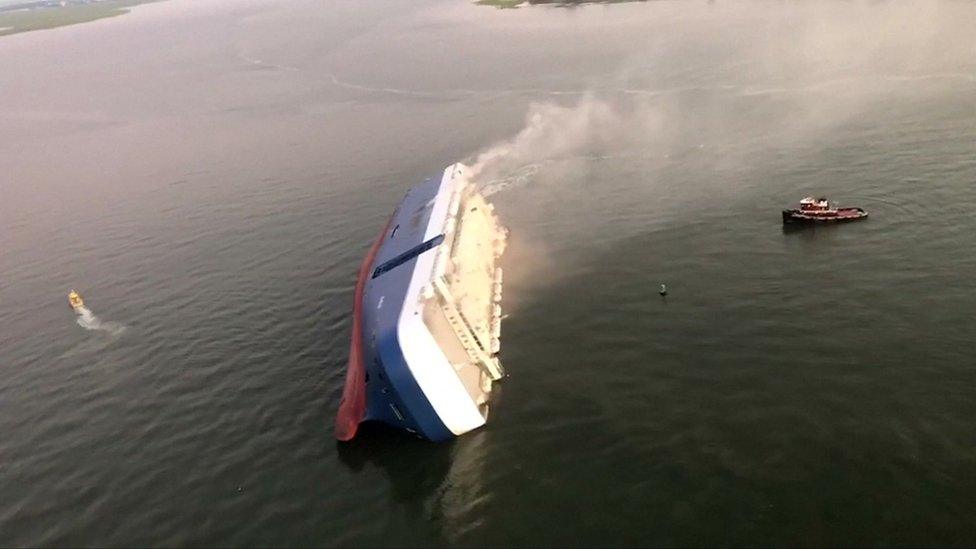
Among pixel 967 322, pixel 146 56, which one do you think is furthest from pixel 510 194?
pixel 146 56

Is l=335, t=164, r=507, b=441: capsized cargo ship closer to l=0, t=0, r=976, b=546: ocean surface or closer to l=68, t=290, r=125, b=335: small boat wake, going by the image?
l=0, t=0, r=976, b=546: ocean surface

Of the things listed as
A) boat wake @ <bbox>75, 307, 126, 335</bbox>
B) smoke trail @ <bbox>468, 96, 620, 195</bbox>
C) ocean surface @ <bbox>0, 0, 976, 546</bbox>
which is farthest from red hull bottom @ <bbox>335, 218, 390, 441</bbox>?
smoke trail @ <bbox>468, 96, 620, 195</bbox>

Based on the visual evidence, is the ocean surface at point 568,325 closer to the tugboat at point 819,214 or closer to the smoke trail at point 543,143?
the smoke trail at point 543,143

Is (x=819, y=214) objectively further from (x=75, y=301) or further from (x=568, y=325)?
(x=75, y=301)

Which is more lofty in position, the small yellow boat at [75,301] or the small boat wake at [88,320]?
the small yellow boat at [75,301]

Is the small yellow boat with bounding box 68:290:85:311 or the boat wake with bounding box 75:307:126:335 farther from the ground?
the small yellow boat with bounding box 68:290:85:311

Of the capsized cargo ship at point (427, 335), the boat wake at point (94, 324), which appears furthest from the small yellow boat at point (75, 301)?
the capsized cargo ship at point (427, 335)
